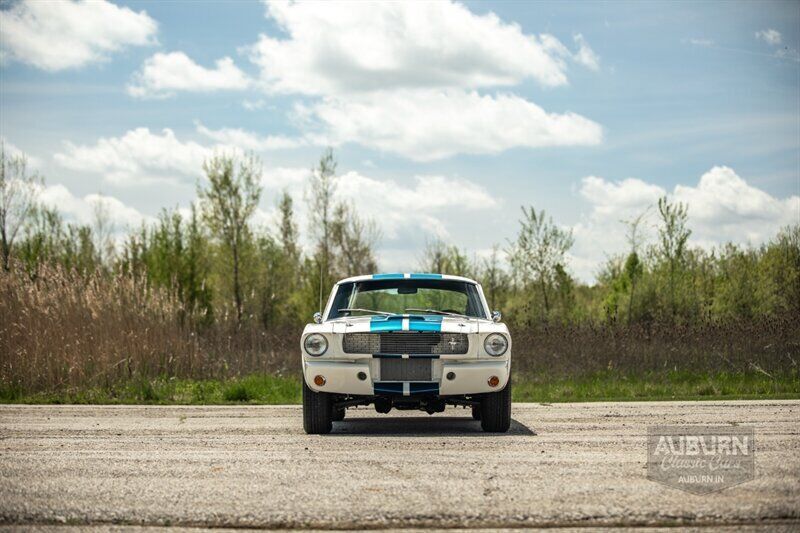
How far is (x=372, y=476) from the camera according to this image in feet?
21.0

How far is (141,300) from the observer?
18.0 meters

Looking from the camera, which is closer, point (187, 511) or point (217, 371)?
point (187, 511)

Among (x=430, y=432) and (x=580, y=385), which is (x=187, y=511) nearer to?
(x=430, y=432)

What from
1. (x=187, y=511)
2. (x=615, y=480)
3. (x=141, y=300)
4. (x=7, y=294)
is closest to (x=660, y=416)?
(x=615, y=480)

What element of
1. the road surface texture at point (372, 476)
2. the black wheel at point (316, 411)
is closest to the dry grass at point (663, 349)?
the road surface texture at point (372, 476)

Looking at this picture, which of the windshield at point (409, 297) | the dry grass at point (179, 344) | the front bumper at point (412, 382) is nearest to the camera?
the front bumper at point (412, 382)

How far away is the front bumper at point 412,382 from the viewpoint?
9.19 m

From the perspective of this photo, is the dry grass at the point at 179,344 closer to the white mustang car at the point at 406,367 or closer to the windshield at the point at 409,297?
the windshield at the point at 409,297

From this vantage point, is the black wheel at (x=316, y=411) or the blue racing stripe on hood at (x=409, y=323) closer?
the blue racing stripe on hood at (x=409, y=323)

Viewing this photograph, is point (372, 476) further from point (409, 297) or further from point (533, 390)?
point (533, 390)

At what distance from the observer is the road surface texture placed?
505cm

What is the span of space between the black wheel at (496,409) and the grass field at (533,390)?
17.9 feet

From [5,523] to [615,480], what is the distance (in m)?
3.77

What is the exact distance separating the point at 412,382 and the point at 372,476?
283 cm
